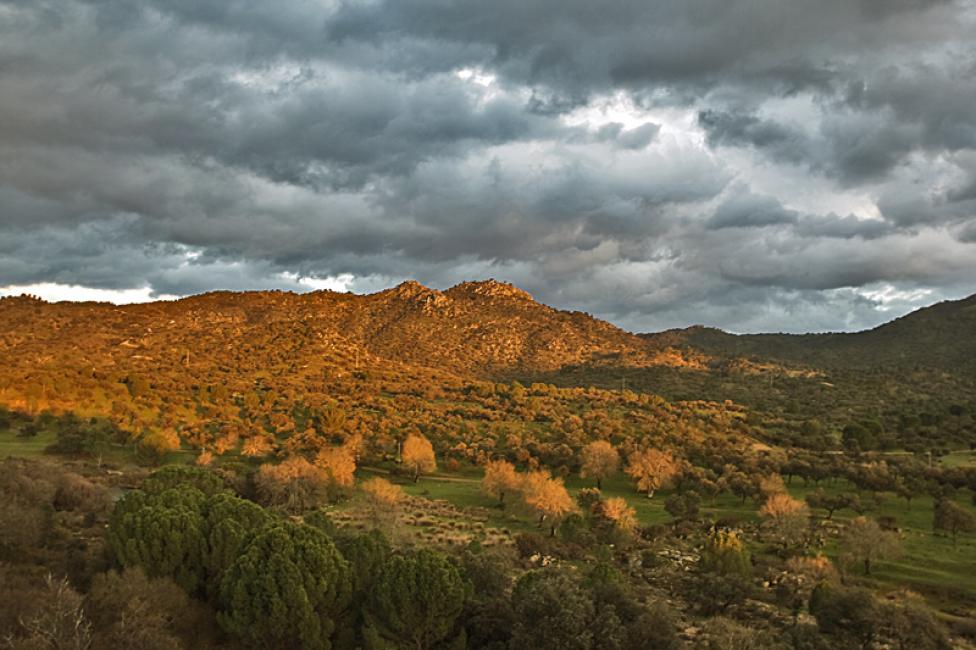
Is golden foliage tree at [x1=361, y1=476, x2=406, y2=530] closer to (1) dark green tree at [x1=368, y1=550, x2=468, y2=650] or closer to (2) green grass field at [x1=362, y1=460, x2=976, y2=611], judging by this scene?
(2) green grass field at [x1=362, y1=460, x2=976, y2=611]

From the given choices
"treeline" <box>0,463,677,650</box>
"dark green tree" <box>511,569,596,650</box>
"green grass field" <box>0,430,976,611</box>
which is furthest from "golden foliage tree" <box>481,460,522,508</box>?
"dark green tree" <box>511,569,596,650</box>

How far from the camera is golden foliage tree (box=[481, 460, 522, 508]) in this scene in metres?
74.9

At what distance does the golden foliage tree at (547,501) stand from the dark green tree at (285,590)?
31169 mm

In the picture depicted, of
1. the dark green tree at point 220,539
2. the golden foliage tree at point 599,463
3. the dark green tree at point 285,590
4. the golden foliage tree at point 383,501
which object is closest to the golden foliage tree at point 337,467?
the golden foliage tree at point 383,501

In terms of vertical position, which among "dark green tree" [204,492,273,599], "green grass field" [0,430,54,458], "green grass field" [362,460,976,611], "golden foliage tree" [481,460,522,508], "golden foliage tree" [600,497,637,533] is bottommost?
"green grass field" [362,460,976,611]

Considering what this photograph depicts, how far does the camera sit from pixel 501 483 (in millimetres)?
75375

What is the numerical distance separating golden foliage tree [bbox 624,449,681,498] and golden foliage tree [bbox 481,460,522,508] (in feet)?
54.5

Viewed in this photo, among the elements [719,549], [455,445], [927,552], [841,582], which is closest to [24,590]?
[719,549]

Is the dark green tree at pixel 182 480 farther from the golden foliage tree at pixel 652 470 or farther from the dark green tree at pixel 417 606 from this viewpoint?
the golden foliage tree at pixel 652 470

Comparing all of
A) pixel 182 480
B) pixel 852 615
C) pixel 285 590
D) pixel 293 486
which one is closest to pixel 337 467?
pixel 293 486

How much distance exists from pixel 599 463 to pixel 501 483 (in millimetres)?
16913

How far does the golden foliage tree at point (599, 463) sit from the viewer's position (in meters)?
86.2

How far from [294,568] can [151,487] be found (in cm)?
2813

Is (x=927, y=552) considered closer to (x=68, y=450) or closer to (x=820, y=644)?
(x=820, y=644)
